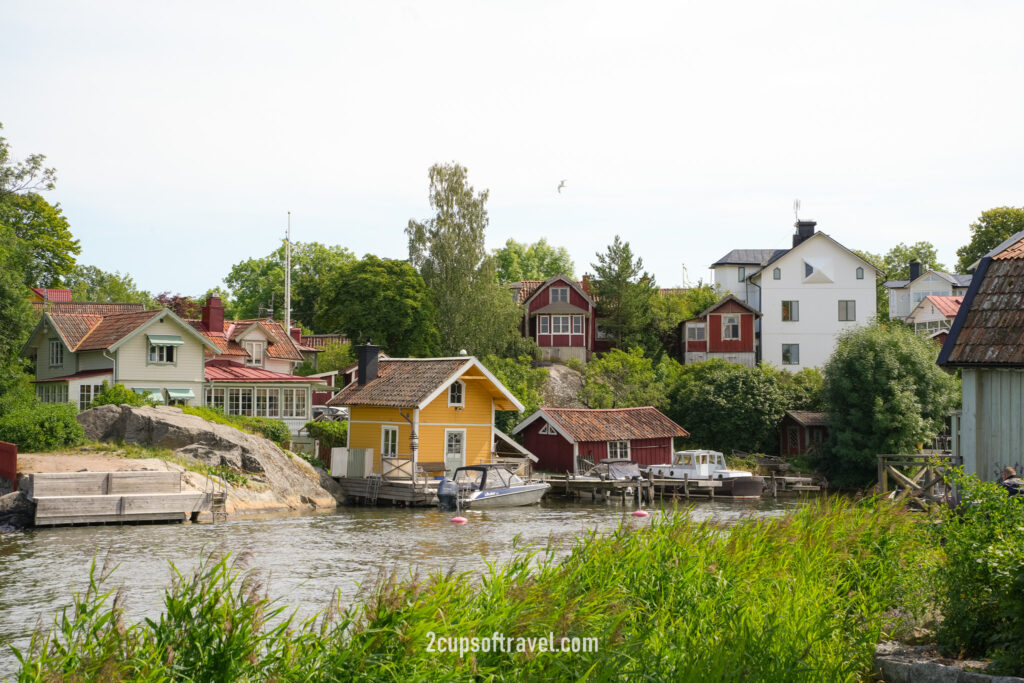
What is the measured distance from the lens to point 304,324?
101m

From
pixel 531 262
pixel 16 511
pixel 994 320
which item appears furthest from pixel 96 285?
pixel 994 320

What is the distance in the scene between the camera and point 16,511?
33062 millimetres

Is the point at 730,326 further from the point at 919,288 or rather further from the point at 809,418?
the point at 919,288

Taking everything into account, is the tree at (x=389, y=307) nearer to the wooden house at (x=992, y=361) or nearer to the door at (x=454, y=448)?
the door at (x=454, y=448)

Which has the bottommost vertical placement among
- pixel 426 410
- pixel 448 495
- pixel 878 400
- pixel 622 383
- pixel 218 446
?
pixel 448 495

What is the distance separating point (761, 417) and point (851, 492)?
9776 mm

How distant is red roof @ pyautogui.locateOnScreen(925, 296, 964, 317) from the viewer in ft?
261

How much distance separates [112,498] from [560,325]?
43954 mm

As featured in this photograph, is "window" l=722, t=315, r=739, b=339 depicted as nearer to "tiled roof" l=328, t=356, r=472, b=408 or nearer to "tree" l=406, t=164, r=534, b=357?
"tree" l=406, t=164, r=534, b=357

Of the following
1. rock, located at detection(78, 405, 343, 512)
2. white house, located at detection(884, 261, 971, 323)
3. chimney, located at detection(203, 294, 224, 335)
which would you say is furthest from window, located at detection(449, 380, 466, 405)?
white house, located at detection(884, 261, 971, 323)

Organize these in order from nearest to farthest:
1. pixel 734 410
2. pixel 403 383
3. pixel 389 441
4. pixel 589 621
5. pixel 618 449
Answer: pixel 589 621 → pixel 389 441 → pixel 403 383 → pixel 618 449 → pixel 734 410

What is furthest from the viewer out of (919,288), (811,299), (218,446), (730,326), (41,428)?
(919,288)

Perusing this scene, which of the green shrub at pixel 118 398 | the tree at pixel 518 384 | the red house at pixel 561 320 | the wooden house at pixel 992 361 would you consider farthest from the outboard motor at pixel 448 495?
the red house at pixel 561 320

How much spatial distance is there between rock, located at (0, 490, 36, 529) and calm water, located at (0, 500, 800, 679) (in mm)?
1204
